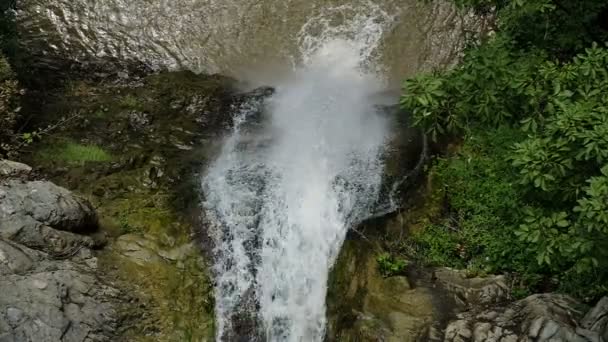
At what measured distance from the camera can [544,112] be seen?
19.1 ft

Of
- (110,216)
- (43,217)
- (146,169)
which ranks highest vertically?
(146,169)

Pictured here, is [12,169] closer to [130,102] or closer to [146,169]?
[146,169]

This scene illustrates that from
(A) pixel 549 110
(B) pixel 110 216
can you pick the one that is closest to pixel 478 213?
(A) pixel 549 110

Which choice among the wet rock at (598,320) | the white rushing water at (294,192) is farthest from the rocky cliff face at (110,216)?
the wet rock at (598,320)

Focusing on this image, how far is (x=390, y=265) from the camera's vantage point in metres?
8.65

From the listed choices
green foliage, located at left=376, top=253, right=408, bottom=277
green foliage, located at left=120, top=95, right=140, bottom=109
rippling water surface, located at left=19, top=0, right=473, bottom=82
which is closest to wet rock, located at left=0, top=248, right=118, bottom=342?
green foliage, located at left=376, top=253, right=408, bottom=277

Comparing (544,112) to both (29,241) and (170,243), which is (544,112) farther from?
(29,241)

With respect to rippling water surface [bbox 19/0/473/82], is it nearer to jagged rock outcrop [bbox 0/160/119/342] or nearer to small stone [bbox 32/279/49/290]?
jagged rock outcrop [bbox 0/160/119/342]

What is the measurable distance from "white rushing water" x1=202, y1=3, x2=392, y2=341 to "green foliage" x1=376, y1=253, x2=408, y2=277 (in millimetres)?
793

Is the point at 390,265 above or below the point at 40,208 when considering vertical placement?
below

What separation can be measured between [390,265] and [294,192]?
2117mm

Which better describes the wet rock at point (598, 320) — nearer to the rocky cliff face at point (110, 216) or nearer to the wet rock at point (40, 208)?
the rocky cliff face at point (110, 216)

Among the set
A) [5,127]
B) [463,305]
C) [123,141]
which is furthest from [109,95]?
[463,305]

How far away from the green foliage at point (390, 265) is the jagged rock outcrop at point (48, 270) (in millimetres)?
3543
